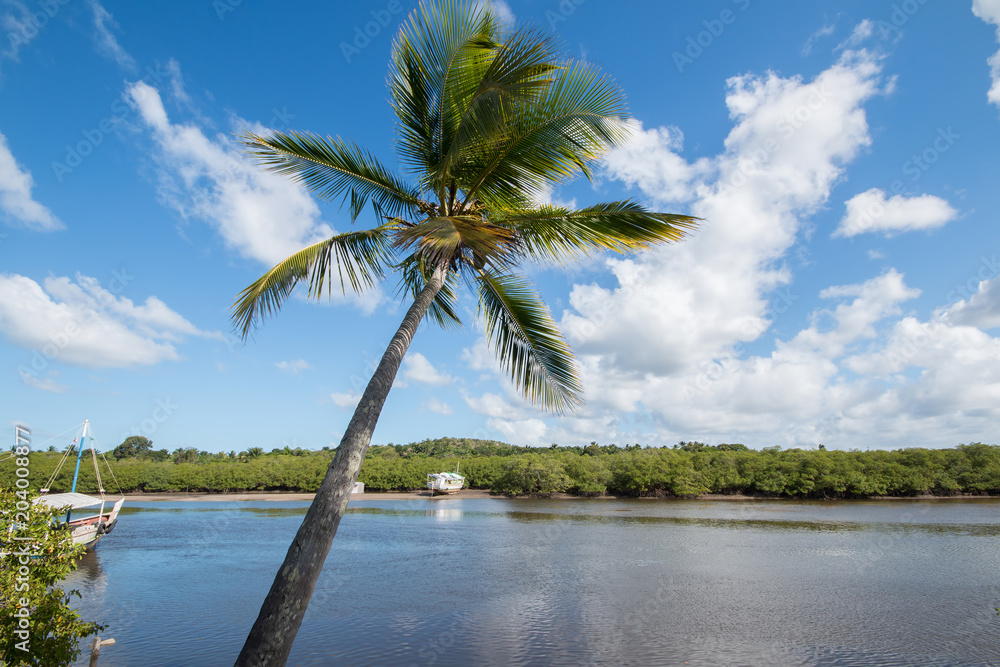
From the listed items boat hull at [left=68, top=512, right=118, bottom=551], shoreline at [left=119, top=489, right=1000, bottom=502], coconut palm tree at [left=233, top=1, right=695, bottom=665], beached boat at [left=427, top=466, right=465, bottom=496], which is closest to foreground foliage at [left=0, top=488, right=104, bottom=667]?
coconut palm tree at [left=233, top=1, right=695, bottom=665]

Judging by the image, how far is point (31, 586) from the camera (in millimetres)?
4836

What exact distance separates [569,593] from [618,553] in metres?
8.23

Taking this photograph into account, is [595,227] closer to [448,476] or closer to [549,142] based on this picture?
[549,142]

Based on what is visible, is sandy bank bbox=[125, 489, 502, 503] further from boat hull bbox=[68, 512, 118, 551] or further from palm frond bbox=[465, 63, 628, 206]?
palm frond bbox=[465, 63, 628, 206]

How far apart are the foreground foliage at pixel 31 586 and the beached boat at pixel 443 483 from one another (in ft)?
243

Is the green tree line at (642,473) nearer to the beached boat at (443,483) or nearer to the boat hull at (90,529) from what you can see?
the beached boat at (443,483)

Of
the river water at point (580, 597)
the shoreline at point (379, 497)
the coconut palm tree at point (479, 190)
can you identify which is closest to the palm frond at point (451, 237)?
the coconut palm tree at point (479, 190)

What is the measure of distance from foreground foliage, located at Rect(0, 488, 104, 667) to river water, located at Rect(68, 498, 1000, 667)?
23.5 feet

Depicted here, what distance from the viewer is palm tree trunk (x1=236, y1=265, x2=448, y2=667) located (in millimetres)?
3363

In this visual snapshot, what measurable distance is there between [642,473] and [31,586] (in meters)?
68.0

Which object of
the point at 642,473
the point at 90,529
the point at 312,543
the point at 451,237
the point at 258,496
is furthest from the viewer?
the point at 258,496

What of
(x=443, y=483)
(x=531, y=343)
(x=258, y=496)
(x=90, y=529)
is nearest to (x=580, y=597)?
(x=531, y=343)

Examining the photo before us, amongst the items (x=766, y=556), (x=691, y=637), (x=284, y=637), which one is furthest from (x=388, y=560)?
(x=284, y=637)

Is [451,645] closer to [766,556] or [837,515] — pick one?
[766,556]
